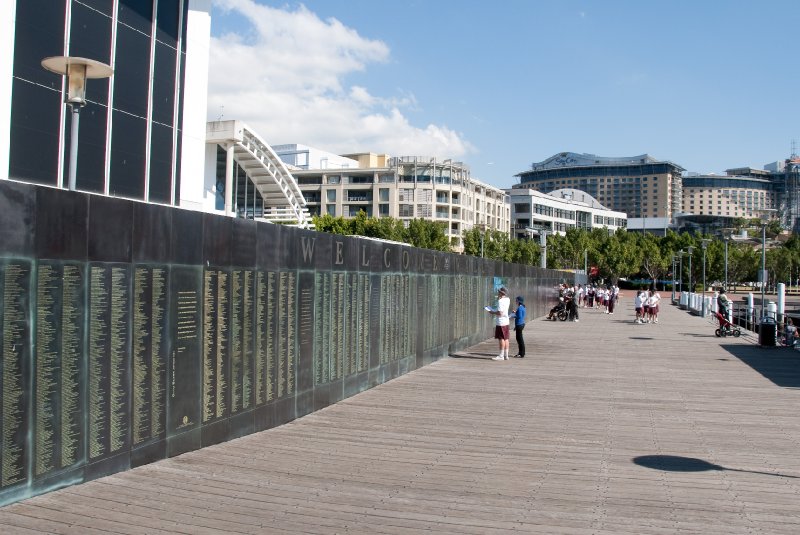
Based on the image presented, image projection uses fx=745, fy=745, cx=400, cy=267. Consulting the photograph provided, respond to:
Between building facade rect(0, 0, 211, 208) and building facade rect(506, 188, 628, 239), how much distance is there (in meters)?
98.5

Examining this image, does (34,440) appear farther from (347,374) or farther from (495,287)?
(495,287)

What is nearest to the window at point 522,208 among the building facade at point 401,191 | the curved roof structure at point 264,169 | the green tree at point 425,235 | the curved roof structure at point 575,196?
the curved roof structure at point 575,196

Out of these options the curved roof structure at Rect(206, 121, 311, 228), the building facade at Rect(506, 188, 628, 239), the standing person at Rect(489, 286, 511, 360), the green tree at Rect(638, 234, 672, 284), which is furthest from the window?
the standing person at Rect(489, 286, 511, 360)

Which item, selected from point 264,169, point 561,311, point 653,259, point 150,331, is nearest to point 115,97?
point 150,331

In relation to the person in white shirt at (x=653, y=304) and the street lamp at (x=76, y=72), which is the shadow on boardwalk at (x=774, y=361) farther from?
the street lamp at (x=76, y=72)

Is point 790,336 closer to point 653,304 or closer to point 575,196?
point 653,304

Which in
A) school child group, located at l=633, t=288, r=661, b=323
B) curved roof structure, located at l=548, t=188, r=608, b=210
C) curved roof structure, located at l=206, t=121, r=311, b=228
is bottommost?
school child group, located at l=633, t=288, r=661, b=323

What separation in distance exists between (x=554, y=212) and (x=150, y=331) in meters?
142

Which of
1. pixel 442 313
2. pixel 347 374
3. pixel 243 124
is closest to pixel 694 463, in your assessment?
pixel 347 374

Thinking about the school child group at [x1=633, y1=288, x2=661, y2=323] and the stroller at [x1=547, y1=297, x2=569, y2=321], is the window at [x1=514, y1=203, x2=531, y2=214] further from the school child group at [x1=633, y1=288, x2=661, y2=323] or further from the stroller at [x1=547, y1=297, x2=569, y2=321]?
the school child group at [x1=633, y1=288, x2=661, y2=323]

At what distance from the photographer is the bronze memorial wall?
5.43m

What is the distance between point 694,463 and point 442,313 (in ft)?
30.8

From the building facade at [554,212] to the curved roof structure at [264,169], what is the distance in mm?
73811

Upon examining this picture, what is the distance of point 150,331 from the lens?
6727mm
